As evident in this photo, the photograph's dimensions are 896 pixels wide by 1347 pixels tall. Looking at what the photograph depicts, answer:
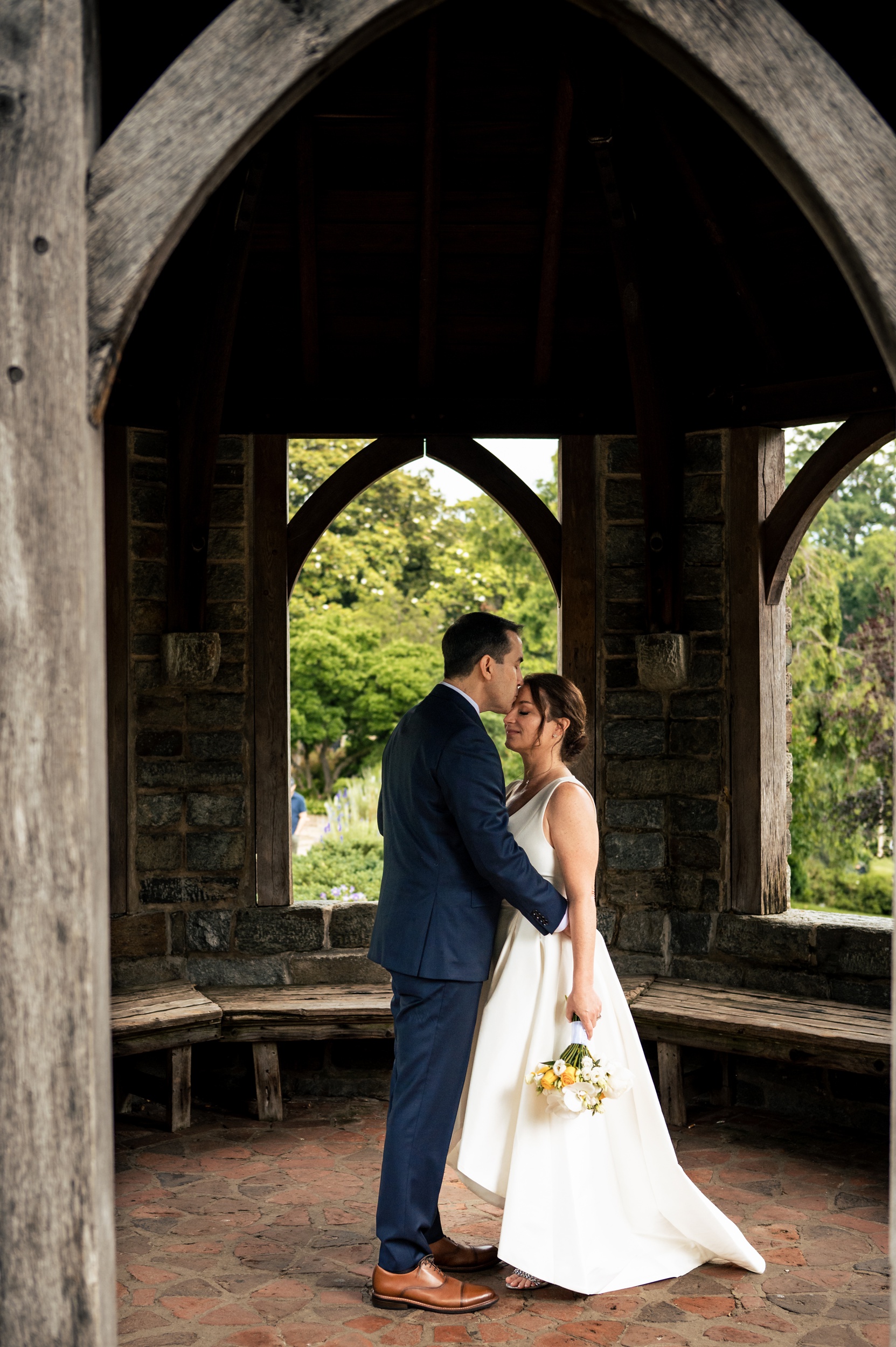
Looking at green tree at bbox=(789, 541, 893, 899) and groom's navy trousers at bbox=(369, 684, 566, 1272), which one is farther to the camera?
green tree at bbox=(789, 541, 893, 899)

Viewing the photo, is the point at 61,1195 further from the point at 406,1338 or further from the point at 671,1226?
the point at 671,1226

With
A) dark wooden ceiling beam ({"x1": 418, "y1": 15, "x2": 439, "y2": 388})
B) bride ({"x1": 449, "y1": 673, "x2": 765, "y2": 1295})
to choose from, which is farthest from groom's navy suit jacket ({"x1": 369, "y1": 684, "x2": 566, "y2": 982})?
dark wooden ceiling beam ({"x1": 418, "y1": 15, "x2": 439, "y2": 388})

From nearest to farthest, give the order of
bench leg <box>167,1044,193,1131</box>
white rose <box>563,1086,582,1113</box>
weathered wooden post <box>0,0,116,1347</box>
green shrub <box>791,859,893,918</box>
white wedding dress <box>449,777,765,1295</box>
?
weathered wooden post <box>0,0,116,1347</box> < white rose <box>563,1086,582,1113</box> < white wedding dress <box>449,777,765,1295</box> < bench leg <box>167,1044,193,1131</box> < green shrub <box>791,859,893,918</box>

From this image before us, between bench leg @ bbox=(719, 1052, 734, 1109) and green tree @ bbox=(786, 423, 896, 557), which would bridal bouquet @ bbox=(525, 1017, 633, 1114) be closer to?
bench leg @ bbox=(719, 1052, 734, 1109)

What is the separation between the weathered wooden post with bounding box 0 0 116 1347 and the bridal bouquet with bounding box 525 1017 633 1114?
1435 millimetres

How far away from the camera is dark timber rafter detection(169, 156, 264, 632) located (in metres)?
4.11

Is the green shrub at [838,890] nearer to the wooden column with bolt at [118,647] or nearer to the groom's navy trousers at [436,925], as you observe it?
the wooden column with bolt at [118,647]

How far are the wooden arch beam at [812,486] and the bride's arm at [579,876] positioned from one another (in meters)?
1.83

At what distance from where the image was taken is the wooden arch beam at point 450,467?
16.0 ft

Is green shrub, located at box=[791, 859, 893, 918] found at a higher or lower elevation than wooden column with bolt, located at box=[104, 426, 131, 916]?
lower

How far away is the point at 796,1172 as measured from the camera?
4.03 metres

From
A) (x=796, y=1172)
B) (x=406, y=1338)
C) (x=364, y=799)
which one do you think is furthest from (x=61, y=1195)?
(x=364, y=799)

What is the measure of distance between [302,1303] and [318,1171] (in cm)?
98

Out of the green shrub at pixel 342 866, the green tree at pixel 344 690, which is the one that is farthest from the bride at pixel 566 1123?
the green tree at pixel 344 690
